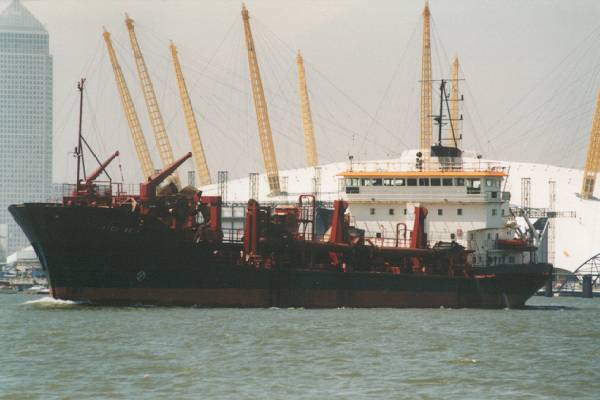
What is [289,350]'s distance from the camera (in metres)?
43.3

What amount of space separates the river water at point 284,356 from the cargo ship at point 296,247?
7.42ft

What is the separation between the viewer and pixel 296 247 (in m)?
64.0

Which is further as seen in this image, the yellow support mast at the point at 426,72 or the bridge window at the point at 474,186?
the yellow support mast at the point at 426,72

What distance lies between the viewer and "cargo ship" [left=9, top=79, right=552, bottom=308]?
59531mm

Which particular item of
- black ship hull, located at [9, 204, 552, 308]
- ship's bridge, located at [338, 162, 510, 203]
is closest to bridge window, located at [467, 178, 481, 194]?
ship's bridge, located at [338, 162, 510, 203]

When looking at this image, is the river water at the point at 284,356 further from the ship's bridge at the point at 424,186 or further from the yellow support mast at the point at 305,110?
the yellow support mast at the point at 305,110

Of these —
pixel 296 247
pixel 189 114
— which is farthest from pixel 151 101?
pixel 296 247

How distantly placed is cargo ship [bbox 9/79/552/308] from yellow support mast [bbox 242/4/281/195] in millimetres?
56918

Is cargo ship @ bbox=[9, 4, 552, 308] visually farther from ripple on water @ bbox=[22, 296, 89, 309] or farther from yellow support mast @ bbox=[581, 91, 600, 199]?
yellow support mast @ bbox=[581, 91, 600, 199]

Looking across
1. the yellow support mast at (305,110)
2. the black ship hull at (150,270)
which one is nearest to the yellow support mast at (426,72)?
the yellow support mast at (305,110)

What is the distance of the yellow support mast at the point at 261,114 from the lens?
429 ft

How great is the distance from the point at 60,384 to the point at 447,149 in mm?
44160

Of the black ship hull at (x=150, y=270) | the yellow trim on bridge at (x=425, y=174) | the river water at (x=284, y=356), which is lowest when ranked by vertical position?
the river water at (x=284, y=356)

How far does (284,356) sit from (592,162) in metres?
109
